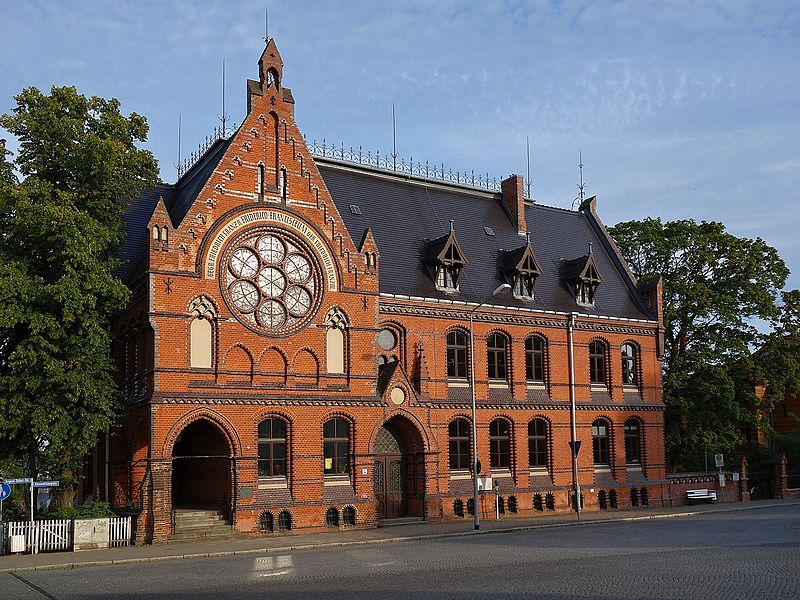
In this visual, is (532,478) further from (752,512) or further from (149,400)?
(149,400)

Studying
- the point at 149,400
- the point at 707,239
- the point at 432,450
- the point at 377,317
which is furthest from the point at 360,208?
the point at 707,239

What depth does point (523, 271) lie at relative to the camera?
135 feet

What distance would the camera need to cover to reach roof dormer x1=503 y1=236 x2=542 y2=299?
4103cm

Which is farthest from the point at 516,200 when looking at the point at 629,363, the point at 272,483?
the point at 272,483

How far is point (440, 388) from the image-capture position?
124ft

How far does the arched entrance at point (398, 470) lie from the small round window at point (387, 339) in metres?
3.02

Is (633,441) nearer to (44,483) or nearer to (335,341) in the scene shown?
(335,341)

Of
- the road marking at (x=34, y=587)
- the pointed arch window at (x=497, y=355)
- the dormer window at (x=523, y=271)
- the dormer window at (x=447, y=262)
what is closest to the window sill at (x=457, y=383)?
the pointed arch window at (x=497, y=355)

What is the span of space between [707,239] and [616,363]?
10485mm

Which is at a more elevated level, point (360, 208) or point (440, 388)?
point (360, 208)

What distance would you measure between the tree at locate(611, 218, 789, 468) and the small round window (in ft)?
59.3

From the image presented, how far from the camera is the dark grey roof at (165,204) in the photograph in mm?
34188

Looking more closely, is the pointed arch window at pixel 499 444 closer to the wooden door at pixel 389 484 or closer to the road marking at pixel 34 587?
the wooden door at pixel 389 484

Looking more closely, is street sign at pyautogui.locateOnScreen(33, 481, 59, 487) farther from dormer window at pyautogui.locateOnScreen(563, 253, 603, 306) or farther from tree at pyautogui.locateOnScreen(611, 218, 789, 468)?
tree at pyautogui.locateOnScreen(611, 218, 789, 468)
